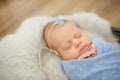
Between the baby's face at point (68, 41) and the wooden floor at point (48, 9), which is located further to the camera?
the wooden floor at point (48, 9)

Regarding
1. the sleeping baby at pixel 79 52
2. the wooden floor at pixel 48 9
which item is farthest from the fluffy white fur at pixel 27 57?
the wooden floor at pixel 48 9

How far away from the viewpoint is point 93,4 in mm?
2205

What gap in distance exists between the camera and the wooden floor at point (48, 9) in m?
2.06

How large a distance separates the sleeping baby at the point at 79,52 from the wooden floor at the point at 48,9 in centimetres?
85

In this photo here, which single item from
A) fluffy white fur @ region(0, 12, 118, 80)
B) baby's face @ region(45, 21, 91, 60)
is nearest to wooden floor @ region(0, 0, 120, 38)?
fluffy white fur @ region(0, 12, 118, 80)

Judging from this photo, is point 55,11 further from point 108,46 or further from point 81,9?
point 108,46

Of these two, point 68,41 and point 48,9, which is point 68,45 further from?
point 48,9

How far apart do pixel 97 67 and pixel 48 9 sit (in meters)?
1.17

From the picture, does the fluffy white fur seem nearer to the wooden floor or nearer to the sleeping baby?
the sleeping baby

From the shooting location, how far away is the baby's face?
1179 millimetres

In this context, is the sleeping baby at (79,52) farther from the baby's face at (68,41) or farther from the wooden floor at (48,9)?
the wooden floor at (48,9)

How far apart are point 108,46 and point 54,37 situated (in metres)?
0.27

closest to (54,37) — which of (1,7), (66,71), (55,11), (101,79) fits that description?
(66,71)

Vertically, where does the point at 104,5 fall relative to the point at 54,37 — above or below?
above
